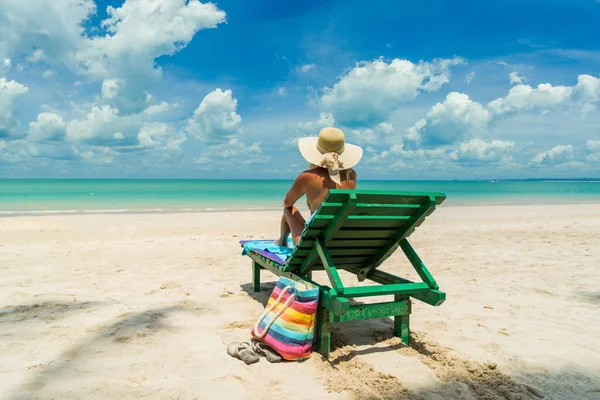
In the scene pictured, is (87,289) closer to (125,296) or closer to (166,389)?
(125,296)

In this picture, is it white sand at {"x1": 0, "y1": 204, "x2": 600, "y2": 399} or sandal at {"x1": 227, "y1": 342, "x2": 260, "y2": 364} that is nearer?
white sand at {"x1": 0, "y1": 204, "x2": 600, "y2": 399}

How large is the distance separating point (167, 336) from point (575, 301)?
187 inches

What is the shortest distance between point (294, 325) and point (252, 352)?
0.41 m

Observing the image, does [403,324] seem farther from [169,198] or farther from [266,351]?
[169,198]

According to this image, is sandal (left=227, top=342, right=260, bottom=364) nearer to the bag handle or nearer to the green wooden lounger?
the bag handle

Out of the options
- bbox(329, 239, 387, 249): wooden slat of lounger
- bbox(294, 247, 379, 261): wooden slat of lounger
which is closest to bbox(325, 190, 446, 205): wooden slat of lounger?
bbox(329, 239, 387, 249): wooden slat of lounger

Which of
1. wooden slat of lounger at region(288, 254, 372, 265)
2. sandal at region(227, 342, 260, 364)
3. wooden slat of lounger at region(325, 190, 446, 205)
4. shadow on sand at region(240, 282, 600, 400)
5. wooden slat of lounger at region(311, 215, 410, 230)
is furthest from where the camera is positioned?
wooden slat of lounger at region(288, 254, 372, 265)

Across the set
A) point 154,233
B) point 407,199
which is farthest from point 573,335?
point 154,233

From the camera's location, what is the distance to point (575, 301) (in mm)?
5285

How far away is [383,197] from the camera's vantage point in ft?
11.6

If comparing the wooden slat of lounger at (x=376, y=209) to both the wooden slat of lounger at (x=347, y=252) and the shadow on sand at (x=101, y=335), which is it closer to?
the wooden slat of lounger at (x=347, y=252)

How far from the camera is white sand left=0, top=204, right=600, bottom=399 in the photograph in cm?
311

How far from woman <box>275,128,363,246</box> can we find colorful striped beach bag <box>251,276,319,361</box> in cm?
94

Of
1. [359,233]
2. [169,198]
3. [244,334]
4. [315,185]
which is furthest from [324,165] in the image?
[169,198]
